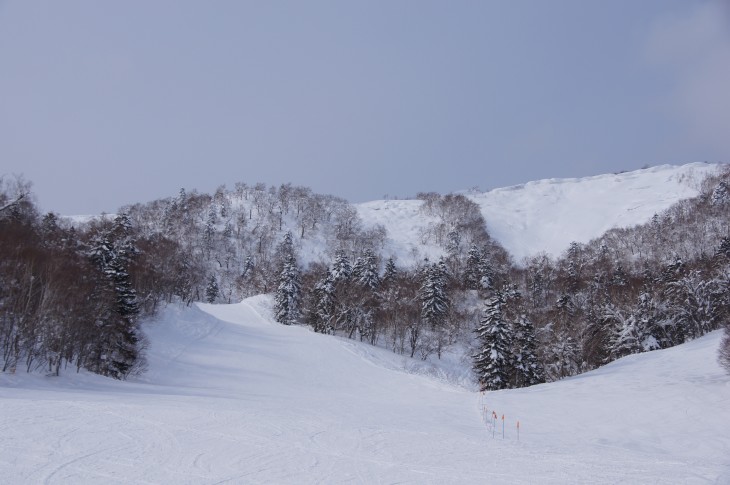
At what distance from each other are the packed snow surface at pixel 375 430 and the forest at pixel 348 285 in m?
4.70

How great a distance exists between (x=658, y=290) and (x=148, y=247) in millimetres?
63526

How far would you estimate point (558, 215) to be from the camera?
7239 inches

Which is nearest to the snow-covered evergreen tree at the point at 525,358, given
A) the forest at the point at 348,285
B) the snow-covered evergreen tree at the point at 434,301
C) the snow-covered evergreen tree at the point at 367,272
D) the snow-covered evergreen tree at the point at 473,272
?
the forest at the point at 348,285

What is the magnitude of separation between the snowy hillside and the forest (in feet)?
33.0

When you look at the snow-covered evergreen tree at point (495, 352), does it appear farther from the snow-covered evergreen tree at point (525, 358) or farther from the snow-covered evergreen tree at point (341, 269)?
the snow-covered evergreen tree at point (341, 269)

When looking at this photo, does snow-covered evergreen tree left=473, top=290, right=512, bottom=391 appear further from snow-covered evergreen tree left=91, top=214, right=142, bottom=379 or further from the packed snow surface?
snow-covered evergreen tree left=91, top=214, right=142, bottom=379

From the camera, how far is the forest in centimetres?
2811

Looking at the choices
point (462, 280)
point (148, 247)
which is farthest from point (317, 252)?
point (148, 247)

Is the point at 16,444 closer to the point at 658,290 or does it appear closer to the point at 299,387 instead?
the point at 299,387

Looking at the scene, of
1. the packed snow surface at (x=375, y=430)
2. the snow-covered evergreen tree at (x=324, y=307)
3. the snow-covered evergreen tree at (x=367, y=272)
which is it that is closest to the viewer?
the packed snow surface at (x=375, y=430)

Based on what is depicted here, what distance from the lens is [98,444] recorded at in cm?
1084

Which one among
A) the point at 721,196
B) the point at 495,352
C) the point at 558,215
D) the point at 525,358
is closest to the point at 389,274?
the point at 525,358

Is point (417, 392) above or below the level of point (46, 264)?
below

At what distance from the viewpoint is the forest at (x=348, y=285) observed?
28109 mm
